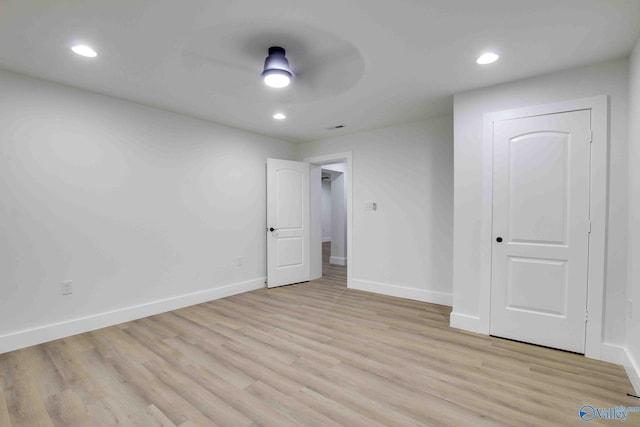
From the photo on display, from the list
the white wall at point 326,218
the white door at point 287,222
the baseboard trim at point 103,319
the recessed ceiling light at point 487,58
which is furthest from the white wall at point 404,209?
the white wall at point 326,218

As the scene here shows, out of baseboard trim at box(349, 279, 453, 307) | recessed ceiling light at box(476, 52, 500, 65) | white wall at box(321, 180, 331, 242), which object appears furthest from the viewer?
white wall at box(321, 180, 331, 242)

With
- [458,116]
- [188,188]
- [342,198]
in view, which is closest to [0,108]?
[188,188]

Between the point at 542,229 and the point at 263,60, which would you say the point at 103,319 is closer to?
the point at 263,60

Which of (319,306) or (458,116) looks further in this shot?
(319,306)

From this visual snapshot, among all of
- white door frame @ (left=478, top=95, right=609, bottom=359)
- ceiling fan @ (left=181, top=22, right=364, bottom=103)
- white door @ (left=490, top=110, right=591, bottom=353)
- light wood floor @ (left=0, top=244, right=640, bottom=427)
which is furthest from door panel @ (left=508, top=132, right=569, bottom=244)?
ceiling fan @ (left=181, top=22, right=364, bottom=103)

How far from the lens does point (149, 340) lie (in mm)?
2818

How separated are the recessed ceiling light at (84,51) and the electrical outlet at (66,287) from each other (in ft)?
6.84

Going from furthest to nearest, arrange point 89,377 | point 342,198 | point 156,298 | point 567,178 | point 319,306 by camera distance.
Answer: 1. point 342,198
2. point 319,306
3. point 156,298
4. point 567,178
5. point 89,377

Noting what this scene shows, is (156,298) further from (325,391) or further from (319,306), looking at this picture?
(325,391)

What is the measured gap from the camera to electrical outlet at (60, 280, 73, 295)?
2.90 m

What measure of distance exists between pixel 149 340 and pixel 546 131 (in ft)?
13.4

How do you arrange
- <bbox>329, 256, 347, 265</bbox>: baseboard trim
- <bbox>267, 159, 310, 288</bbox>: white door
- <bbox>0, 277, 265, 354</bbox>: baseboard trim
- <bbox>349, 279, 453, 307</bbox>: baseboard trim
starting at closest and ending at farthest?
<bbox>0, 277, 265, 354</bbox>: baseboard trim, <bbox>349, 279, 453, 307</bbox>: baseboard trim, <bbox>267, 159, 310, 288</bbox>: white door, <bbox>329, 256, 347, 265</bbox>: baseboard trim

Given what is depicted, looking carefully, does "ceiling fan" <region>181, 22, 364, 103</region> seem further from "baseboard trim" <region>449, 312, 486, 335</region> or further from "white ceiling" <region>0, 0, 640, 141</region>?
"baseboard trim" <region>449, 312, 486, 335</region>

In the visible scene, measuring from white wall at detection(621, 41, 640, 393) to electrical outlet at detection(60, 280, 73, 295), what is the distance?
15.3 feet
